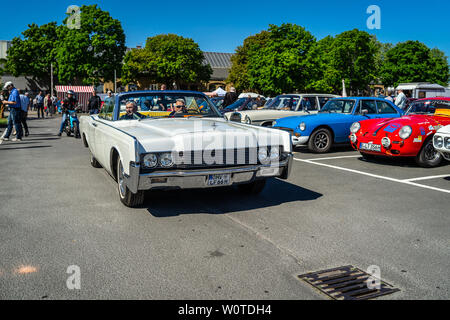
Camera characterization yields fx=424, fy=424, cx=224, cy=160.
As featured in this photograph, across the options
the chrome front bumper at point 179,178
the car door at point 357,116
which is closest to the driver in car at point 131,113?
the chrome front bumper at point 179,178

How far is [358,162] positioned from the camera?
9.73 m

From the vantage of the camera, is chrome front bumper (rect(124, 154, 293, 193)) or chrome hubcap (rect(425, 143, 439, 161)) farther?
chrome hubcap (rect(425, 143, 439, 161))

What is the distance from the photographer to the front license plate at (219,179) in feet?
16.5

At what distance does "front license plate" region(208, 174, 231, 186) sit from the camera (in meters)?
5.04

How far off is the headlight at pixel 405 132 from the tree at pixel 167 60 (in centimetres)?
6067

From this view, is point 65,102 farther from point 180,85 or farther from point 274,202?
point 180,85

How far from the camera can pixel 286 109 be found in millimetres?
13727

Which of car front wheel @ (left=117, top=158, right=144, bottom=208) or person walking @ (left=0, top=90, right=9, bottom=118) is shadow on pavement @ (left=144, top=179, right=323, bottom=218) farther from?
person walking @ (left=0, top=90, right=9, bottom=118)

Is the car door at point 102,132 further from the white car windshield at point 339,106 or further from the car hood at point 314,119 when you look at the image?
the white car windshield at point 339,106

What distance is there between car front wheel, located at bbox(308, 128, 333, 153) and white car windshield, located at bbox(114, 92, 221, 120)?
15.6ft

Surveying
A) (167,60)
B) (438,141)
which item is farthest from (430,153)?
(167,60)

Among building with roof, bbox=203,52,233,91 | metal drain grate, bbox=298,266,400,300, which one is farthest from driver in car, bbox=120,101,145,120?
building with roof, bbox=203,52,233,91
